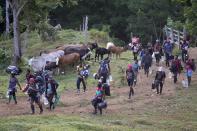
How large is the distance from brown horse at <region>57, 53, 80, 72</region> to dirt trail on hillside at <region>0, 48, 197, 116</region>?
14.3 ft

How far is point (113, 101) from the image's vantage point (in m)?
27.7

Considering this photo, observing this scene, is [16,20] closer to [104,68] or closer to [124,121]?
[104,68]

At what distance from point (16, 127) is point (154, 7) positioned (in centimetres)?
4471

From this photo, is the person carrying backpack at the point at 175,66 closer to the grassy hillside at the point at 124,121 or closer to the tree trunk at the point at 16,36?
the grassy hillside at the point at 124,121

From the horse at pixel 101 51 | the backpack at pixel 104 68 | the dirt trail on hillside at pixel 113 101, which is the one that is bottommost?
the dirt trail on hillside at pixel 113 101

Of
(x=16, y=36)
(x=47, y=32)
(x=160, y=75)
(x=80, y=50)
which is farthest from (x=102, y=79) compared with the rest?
(x=47, y=32)

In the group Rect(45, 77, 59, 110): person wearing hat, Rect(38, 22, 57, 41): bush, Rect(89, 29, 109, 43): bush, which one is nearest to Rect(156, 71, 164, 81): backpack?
Rect(45, 77, 59, 110): person wearing hat

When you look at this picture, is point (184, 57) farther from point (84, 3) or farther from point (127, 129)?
point (84, 3)

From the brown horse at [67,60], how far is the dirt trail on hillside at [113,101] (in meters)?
4.36

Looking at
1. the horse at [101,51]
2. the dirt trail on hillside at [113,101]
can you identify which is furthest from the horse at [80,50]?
the dirt trail on hillside at [113,101]

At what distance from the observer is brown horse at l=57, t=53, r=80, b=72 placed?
34.8 metres

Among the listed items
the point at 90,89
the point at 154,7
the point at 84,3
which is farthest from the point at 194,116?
the point at 84,3

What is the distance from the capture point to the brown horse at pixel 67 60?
3475 centimetres

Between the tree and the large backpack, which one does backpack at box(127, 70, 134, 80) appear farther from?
the tree
